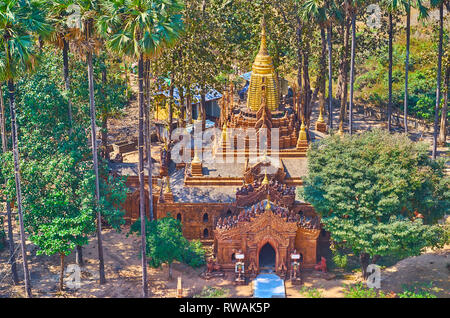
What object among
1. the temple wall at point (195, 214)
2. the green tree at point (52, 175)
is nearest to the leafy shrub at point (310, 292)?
the temple wall at point (195, 214)

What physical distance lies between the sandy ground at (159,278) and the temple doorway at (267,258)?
1944 mm

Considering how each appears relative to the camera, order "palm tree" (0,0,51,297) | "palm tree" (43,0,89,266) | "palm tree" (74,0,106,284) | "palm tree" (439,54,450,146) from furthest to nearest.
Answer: "palm tree" (439,54,450,146) < "palm tree" (43,0,89,266) < "palm tree" (74,0,106,284) < "palm tree" (0,0,51,297)

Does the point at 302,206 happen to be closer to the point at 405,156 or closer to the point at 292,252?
the point at 292,252

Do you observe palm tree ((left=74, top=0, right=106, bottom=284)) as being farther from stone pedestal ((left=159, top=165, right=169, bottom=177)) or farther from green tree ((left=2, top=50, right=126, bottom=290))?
stone pedestal ((left=159, top=165, right=169, bottom=177))

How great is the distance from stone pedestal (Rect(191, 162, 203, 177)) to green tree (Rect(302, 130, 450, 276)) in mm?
9368

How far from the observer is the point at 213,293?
42.0 meters

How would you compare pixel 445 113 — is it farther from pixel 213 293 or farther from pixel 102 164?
pixel 102 164

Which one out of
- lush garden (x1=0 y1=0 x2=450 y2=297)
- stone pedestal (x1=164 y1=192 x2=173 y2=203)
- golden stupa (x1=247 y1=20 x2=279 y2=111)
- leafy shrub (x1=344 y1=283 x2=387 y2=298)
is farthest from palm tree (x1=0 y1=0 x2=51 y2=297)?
leafy shrub (x1=344 y1=283 x2=387 y2=298)

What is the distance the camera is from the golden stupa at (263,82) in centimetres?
5609

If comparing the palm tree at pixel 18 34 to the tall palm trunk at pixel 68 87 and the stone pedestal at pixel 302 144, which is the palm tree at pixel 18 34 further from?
the stone pedestal at pixel 302 144

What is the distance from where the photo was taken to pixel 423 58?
223ft

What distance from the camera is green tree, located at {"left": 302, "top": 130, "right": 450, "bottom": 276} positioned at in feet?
143

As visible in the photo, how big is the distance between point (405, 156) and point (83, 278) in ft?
77.0

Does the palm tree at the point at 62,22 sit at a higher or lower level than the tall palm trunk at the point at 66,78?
higher
